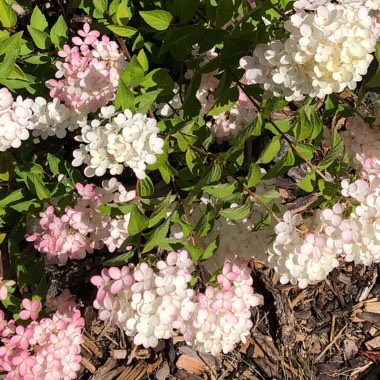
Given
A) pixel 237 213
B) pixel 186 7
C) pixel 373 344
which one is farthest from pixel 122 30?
pixel 373 344

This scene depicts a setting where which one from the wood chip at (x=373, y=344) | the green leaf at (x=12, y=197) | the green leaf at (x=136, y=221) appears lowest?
the wood chip at (x=373, y=344)

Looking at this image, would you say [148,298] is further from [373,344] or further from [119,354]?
[373,344]

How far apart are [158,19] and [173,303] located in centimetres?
75

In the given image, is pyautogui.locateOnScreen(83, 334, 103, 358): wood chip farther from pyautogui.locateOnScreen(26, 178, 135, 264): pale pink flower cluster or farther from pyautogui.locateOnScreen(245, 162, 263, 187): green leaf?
pyautogui.locateOnScreen(245, 162, 263, 187): green leaf

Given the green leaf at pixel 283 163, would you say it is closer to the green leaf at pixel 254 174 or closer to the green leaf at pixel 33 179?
the green leaf at pixel 254 174

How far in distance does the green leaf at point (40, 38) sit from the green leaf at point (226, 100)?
0.54 metres

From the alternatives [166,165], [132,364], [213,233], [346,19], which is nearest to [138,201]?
→ [166,165]

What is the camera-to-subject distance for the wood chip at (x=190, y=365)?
214 cm

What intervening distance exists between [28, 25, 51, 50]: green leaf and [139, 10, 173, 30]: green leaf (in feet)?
1.15

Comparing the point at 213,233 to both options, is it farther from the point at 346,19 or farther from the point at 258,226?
the point at 346,19

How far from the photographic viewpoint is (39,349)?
4.87ft

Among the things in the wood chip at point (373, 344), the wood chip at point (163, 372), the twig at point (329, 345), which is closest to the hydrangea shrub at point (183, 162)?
the wood chip at point (163, 372)

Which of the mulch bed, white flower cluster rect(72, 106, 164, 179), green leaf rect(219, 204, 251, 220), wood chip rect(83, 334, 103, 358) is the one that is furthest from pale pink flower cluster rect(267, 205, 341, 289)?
wood chip rect(83, 334, 103, 358)

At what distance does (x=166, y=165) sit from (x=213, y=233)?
0.73ft
